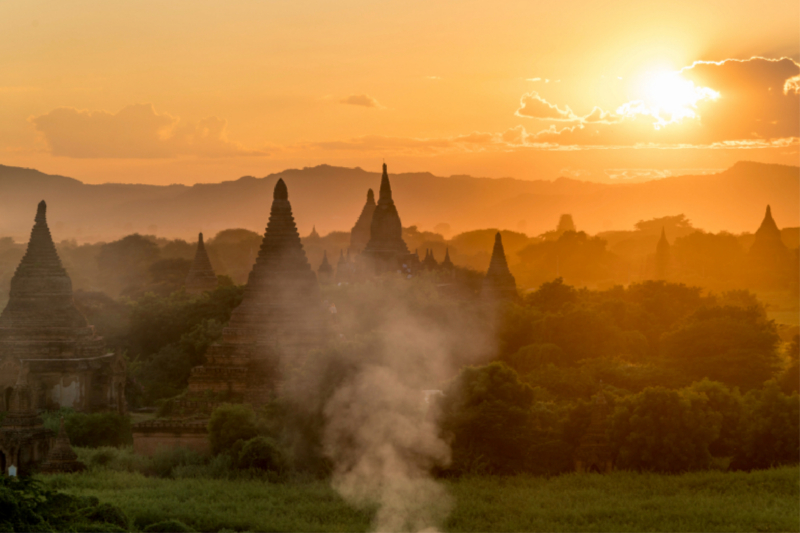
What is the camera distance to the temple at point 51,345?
37.4m

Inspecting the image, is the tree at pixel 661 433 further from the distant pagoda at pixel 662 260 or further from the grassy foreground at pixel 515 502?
the distant pagoda at pixel 662 260

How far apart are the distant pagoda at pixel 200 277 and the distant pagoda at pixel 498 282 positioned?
19.5 metres

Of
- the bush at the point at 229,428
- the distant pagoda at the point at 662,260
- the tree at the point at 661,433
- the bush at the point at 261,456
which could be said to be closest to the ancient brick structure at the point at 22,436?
the bush at the point at 229,428

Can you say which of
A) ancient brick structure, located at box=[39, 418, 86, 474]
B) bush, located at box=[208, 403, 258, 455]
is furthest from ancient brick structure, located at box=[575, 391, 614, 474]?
ancient brick structure, located at box=[39, 418, 86, 474]

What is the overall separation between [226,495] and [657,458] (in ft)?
40.2

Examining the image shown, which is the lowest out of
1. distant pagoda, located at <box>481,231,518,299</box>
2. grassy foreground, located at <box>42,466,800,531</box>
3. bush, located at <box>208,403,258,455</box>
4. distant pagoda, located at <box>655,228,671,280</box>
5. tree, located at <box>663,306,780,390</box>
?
grassy foreground, located at <box>42,466,800,531</box>

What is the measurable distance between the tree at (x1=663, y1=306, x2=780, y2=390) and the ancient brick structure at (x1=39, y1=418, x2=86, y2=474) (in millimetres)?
23291

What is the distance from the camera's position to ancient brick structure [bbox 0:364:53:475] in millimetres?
28688

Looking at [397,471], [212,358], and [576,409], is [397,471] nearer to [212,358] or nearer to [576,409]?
[576,409]

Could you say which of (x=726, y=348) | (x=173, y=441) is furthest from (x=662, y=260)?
(x=173, y=441)

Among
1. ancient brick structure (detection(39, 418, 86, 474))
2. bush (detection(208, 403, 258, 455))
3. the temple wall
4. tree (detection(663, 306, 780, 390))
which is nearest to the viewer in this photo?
ancient brick structure (detection(39, 418, 86, 474))

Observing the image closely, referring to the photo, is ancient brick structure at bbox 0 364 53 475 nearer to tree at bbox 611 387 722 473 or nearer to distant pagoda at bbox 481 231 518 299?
tree at bbox 611 387 722 473

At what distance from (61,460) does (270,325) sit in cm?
1130

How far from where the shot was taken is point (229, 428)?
28547 mm
